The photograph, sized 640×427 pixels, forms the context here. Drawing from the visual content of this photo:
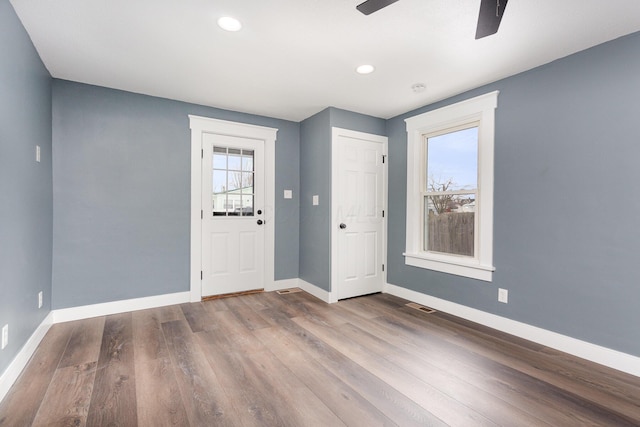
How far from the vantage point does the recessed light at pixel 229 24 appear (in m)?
2.05

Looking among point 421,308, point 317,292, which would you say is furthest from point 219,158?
point 421,308

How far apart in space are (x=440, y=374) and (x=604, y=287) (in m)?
1.41

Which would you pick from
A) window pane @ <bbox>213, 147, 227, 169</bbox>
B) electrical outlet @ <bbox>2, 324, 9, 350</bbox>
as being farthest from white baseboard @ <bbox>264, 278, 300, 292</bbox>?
electrical outlet @ <bbox>2, 324, 9, 350</bbox>

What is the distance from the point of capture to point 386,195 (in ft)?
13.7

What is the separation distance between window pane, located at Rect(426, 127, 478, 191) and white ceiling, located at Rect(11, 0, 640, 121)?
50 centimetres

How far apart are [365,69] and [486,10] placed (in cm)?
144

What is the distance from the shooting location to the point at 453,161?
344 cm

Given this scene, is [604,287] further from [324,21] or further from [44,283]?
[44,283]

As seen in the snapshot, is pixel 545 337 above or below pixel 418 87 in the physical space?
below

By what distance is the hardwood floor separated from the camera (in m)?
1.70

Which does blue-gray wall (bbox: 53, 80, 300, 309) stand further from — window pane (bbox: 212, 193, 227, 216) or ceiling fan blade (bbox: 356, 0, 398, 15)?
ceiling fan blade (bbox: 356, 0, 398, 15)

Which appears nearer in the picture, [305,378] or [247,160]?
[305,378]

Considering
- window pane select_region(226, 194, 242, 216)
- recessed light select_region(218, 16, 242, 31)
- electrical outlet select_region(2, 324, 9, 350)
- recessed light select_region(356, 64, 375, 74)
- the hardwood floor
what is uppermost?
recessed light select_region(356, 64, 375, 74)

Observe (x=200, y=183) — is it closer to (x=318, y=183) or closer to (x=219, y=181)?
(x=219, y=181)
